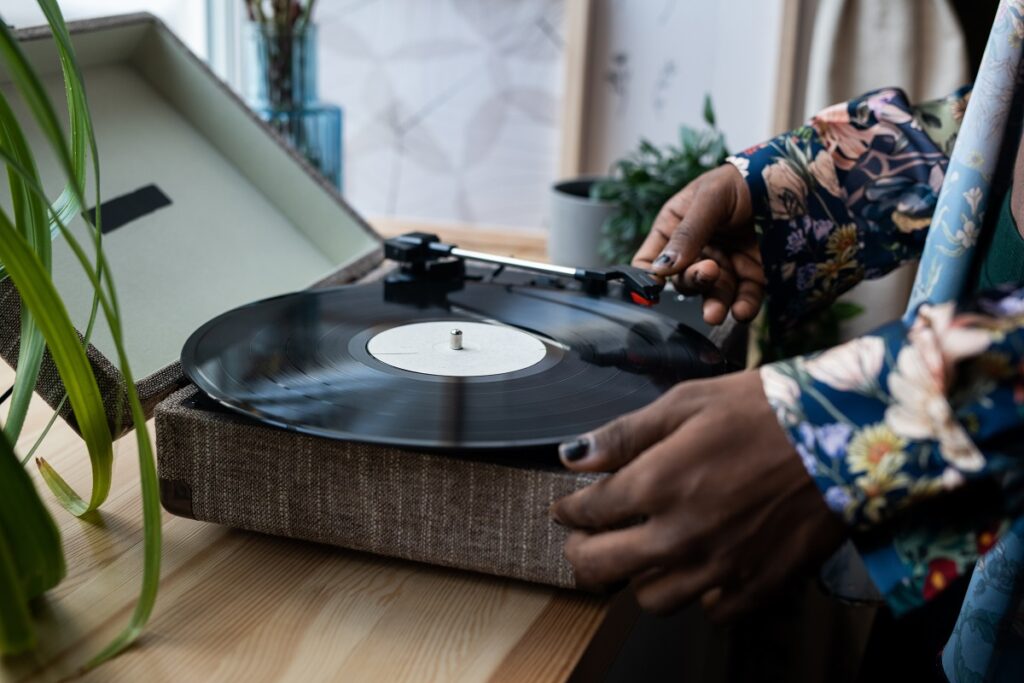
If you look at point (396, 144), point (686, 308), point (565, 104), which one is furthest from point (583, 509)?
point (396, 144)

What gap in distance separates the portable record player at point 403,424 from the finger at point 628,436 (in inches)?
1.3

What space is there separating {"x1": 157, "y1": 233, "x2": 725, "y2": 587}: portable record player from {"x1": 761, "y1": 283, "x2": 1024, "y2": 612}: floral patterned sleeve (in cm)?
15

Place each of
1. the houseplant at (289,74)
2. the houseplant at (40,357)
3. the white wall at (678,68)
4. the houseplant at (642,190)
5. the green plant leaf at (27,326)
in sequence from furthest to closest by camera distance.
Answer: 1. the white wall at (678,68)
2. the houseplant at (289,74)
3. the houseplant at (642,190)
4. the green plant leaf at (27,326)
5. the houseplant at (40,357)

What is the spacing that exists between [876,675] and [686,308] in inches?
16.1

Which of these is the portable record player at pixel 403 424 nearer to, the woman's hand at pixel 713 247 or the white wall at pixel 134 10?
the woman's hand at pixel 713 247

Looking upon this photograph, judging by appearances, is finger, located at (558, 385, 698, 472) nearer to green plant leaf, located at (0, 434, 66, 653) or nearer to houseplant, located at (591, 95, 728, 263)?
green plant leaf, located at (0, 434, 66, 653)

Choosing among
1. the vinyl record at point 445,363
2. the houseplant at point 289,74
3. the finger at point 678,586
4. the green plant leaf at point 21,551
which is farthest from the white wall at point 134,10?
the finger at point 678,586

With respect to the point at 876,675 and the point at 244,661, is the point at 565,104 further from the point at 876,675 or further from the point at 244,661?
the point at 244,661

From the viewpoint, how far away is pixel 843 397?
548mm

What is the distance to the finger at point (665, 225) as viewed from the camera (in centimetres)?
102

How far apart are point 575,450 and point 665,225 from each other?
49 cm

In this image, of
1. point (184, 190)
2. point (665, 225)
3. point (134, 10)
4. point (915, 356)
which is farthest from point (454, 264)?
point (134, 10)

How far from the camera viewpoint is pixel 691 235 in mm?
960

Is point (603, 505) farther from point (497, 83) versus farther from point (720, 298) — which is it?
point (497, 83)
